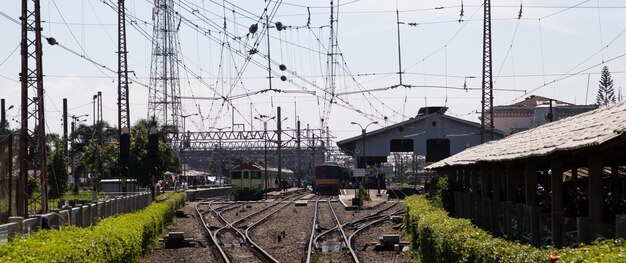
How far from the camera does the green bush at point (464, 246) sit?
944cm

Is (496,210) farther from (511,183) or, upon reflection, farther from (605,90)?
(605,90)

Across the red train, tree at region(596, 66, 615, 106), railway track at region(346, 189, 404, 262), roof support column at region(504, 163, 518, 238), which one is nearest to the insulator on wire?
railway track at region(346, 189, 404, 262)

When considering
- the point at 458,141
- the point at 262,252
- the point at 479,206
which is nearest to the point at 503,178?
the point at 479,206

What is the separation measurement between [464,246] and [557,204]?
1977 millimetres

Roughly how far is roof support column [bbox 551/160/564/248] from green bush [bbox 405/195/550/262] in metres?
0.96

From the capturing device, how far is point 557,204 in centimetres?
1327

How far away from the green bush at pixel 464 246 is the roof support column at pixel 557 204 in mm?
Result: 965

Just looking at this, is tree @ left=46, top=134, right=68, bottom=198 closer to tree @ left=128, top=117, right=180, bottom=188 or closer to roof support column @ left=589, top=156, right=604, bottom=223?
tree @ left=128, top=117, right=180, bottom=188

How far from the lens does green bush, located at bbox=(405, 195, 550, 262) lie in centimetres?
944

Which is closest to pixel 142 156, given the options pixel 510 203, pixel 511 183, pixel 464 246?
pixel 511 183

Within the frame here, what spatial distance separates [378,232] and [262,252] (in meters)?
8.47

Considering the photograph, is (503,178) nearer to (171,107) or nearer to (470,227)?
(470,227)

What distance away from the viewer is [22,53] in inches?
1042

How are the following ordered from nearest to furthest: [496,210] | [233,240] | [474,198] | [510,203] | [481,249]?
[481,249]
[510,203]
[496,210]
[474,198]
[233,240]
